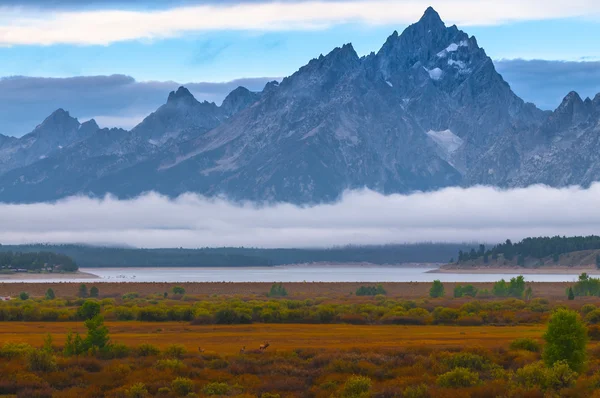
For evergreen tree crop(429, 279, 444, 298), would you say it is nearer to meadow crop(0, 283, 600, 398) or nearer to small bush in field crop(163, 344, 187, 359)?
meadow crop(0, 283, 600, 398)

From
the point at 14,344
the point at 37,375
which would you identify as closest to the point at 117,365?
the point at 37,375

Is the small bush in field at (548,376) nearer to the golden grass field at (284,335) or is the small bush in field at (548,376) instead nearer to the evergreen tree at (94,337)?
the golden grass field at (284,335)

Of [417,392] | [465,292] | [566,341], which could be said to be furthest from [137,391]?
[465,292]

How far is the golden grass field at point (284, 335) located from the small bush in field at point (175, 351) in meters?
2.64

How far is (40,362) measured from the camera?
180 ft

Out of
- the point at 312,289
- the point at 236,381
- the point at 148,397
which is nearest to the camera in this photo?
the point at 148,397

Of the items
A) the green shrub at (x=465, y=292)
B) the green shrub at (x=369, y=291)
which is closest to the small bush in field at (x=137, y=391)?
the green shrub at (x=465, y=292)

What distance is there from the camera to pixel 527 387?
50.3 meters

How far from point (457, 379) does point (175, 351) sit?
1724 centimetres

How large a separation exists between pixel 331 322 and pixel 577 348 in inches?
1547

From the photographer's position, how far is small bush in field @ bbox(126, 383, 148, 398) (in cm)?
5016

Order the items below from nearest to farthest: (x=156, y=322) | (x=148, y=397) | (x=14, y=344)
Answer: (x=148, y=397), (x=14, y=344), (x=156, y=322)

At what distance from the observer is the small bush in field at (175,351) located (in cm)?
6072

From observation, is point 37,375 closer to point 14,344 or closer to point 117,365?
point 117,365
